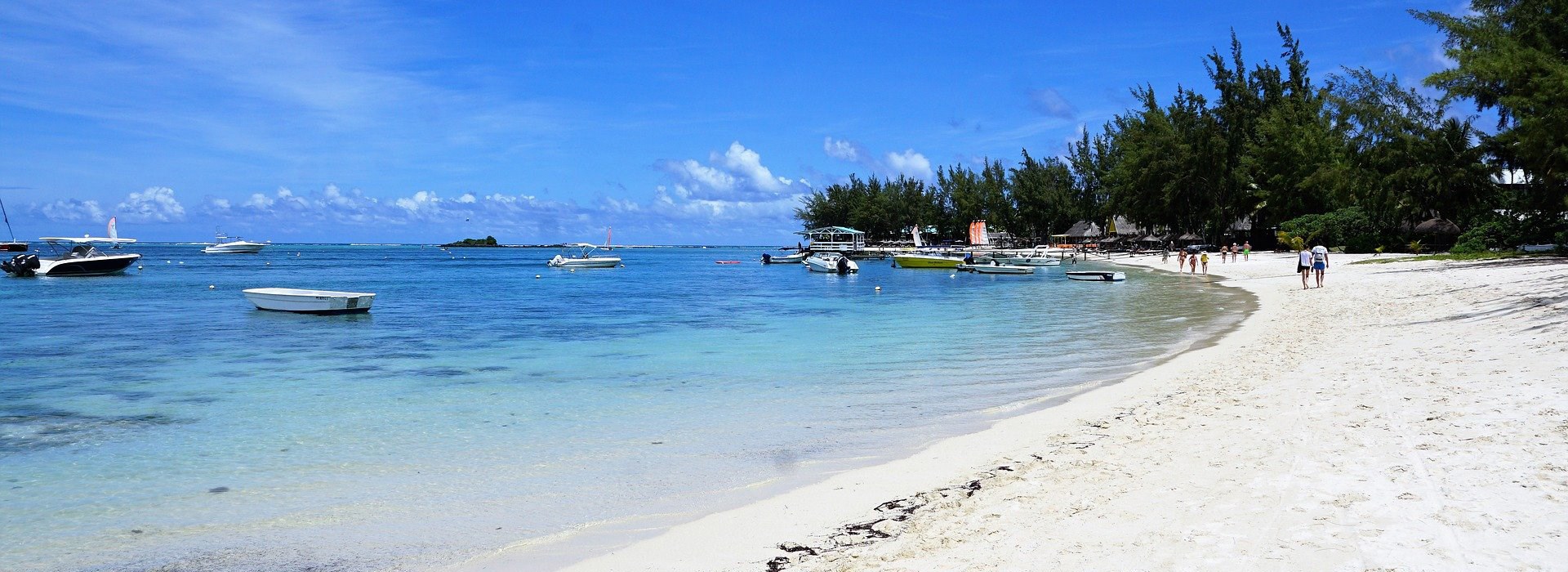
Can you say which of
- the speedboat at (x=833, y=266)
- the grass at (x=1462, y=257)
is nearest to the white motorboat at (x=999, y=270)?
the speedboat at (x=833, y=266)

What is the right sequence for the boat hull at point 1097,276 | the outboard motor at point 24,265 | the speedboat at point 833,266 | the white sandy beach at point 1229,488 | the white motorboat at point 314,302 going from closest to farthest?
1. the white sandy beach at point 1229,488
2. the white motorboat at point 314,302
3. the boat hull at point 1097,276
4. the outboard motor at point 24,265
5. the speedboat at point 833,266

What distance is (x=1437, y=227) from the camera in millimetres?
46062

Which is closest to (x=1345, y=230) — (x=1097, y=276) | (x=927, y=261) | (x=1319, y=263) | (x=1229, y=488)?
(x=1097, y=276)

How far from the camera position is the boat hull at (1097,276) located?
46.3 m

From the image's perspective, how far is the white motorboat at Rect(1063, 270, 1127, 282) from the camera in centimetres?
4628

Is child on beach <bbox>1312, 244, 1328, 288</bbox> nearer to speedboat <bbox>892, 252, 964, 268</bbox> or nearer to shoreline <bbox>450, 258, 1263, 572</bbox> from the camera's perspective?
shoreline <bbox>450, 258, 1263, 572</bbox>

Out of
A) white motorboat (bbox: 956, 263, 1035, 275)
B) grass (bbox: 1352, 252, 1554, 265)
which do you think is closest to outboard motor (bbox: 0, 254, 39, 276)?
white motorboat (bbox: 956, 263, 1035, 275)

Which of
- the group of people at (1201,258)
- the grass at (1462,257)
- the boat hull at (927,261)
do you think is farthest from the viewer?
the boat hull at (927,261)

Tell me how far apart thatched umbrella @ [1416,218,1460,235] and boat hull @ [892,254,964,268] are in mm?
27801

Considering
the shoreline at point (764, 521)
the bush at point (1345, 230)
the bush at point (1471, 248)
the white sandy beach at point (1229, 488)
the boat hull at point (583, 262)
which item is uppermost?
the bush at point (1345, 230)

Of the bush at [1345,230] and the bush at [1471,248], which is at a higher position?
the bush at [1345,230]

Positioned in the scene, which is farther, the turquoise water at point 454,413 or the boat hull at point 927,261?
the boat hull at point 927,261

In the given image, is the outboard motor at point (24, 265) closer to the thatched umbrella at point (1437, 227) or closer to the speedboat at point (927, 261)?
the speedboat at point (927, 261)

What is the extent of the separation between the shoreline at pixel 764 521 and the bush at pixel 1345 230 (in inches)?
2083
